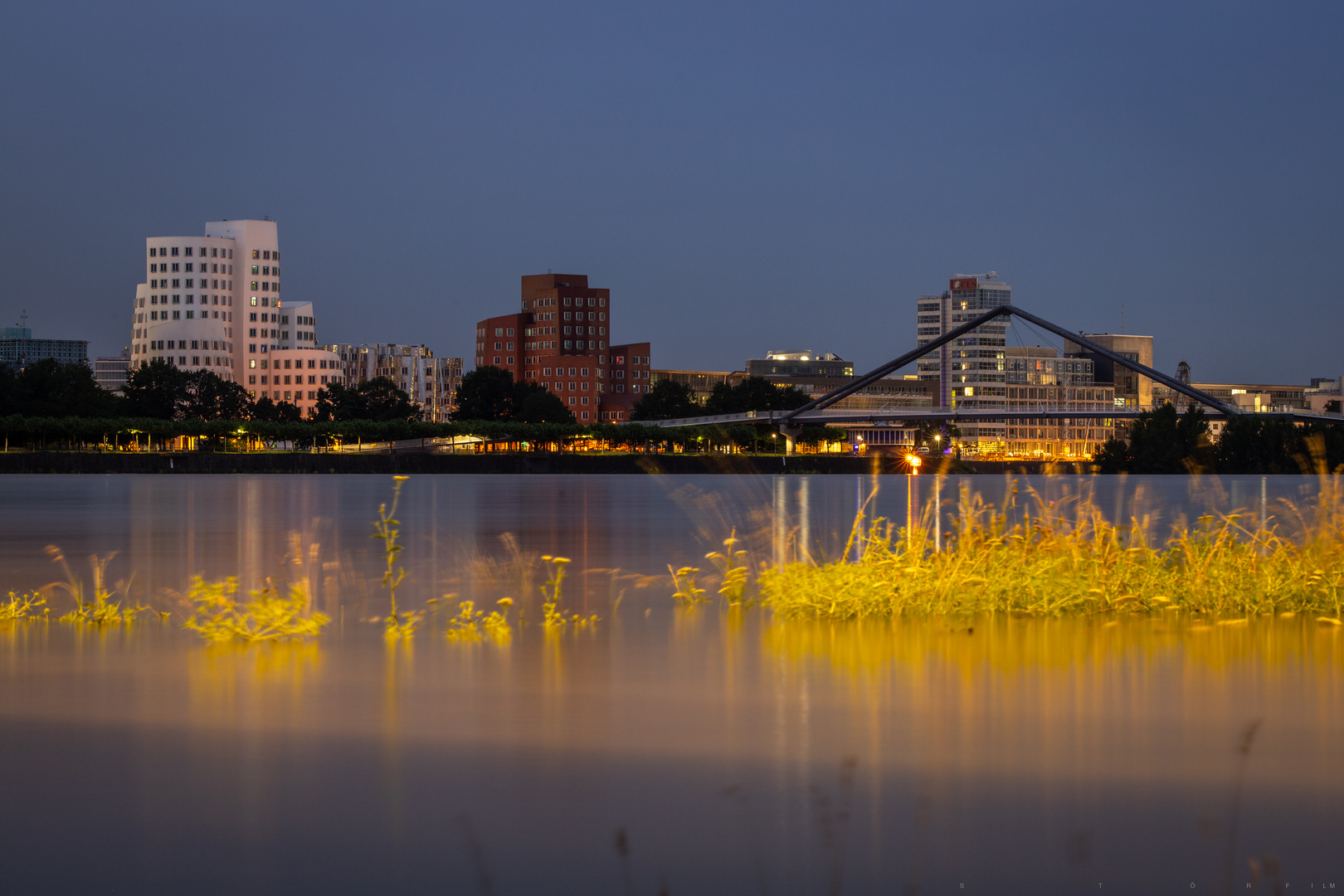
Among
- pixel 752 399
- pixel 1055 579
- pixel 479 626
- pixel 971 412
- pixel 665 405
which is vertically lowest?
pixel 479 626

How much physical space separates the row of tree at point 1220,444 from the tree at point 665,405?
6098cm

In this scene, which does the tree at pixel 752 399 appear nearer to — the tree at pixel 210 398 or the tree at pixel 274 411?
the tree at pixel 274 411

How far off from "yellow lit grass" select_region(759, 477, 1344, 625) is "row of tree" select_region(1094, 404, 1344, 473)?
10181cm

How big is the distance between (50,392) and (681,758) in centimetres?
11487

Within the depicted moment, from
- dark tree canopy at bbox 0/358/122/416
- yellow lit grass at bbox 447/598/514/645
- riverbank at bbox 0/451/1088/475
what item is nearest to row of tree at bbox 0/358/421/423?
dark tree canopy at bbox 0/358/122/416

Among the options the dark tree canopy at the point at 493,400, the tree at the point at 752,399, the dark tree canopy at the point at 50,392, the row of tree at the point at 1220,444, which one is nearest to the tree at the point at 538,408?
the dark tree canopy at the point at 493,400

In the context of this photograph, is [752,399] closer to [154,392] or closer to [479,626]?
[154,392]

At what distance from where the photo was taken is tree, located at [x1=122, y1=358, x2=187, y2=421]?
140625 mm

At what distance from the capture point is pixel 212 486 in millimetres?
64250

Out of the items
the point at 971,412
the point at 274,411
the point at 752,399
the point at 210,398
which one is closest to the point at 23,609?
the point at 971,412

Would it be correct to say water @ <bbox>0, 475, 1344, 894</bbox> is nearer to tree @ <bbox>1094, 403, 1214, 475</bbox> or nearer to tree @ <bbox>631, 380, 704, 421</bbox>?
tree @ <bbox>1094, 403, 1214, 475</bbox>

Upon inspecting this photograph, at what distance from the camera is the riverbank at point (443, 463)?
95000mm

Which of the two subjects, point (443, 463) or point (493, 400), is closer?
point (443, 463)

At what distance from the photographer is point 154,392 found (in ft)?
463
